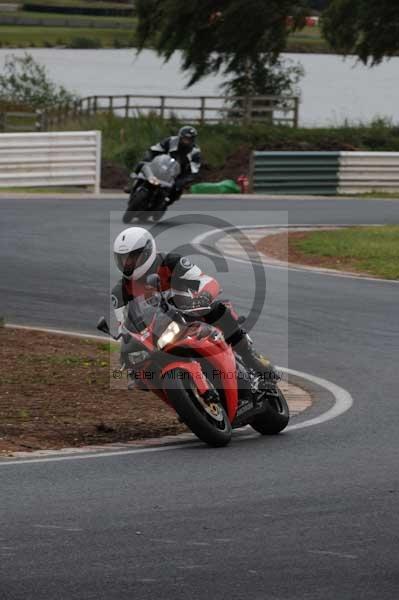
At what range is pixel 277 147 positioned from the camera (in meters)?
38.5

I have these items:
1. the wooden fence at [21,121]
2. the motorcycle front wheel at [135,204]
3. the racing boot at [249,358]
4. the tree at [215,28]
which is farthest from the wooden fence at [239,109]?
the racing boot at [249,358]

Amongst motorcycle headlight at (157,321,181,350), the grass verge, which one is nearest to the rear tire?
the grass verge

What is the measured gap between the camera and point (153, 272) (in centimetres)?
907

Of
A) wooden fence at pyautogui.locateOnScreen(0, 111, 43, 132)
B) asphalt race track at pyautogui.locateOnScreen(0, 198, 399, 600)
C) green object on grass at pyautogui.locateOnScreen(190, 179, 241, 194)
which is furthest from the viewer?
wooden fence at pyautogui.locateOnScreen(0, 111, 43, 132)

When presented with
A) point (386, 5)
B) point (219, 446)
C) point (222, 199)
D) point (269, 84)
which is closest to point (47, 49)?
point (269, 84)

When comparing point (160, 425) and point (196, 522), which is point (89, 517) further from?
point (160, 425)

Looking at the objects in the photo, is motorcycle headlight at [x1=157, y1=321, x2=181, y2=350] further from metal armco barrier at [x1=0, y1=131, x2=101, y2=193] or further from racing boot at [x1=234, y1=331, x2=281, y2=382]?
metal armco barrier at [x1=0, y1=131, x2=101, y2=193]

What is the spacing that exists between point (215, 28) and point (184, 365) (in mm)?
35669

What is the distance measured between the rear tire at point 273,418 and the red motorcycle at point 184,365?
0.91 ft

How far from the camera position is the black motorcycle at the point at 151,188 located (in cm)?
2192

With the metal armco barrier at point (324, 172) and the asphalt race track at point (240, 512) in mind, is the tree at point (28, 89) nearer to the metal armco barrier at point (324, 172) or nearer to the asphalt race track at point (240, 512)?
the metal armco barrier at point (324, 172)

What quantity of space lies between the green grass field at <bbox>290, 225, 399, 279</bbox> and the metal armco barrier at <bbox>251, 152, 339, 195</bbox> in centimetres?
760

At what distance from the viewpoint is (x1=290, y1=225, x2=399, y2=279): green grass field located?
1853 cm

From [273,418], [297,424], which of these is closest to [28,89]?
[297,424]
